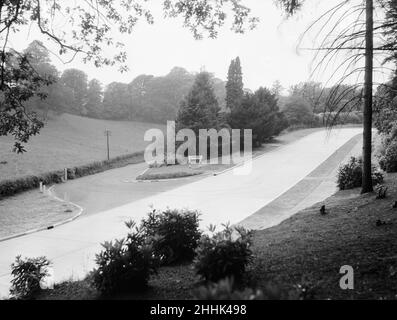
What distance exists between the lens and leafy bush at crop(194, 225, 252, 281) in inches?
206

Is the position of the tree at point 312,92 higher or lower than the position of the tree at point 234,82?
lower

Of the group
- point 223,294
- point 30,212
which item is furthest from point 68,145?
point 223,294

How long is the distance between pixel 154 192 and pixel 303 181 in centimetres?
1025

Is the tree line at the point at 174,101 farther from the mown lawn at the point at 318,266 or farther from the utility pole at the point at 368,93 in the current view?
the mown lawn at the point at 318,266

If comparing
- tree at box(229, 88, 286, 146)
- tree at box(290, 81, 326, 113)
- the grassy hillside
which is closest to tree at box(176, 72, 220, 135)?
tree at box(229, 88, 286, 146)

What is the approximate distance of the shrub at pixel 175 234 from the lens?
756cm

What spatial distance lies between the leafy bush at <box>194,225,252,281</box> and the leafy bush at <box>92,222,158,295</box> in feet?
3.32

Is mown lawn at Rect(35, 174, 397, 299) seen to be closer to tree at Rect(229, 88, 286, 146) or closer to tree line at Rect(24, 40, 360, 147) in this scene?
tree line at Rect(24, 40, 360, 147)

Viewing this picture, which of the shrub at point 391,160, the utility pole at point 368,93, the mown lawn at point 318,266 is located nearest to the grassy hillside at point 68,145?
the mown lawn at point 318,266

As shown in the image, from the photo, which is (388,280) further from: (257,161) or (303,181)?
(257,161)

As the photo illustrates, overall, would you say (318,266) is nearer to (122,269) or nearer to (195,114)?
(122,269)

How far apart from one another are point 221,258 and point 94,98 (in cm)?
7760

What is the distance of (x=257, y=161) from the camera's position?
1407 inches

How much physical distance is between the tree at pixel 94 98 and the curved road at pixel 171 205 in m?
44.0
